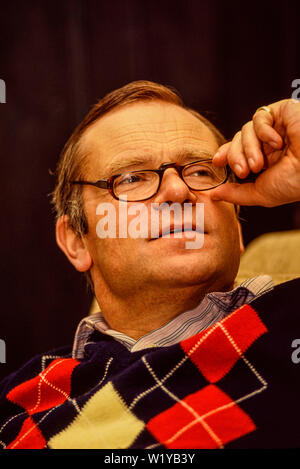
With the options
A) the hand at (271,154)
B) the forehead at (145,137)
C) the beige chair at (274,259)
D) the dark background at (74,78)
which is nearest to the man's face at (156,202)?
the forehead at (145,137)

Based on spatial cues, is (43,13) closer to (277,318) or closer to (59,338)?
(59,338)

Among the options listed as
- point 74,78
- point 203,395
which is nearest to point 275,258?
point 203,395

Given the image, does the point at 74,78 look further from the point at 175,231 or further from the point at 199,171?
the point at 175,231

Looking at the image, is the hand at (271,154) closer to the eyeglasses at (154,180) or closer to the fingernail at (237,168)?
the fingernail at (237,168)

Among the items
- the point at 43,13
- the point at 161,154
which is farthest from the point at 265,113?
the point at 43,13

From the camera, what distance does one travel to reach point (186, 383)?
0.79 metres

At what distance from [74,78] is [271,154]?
1177 millimetres

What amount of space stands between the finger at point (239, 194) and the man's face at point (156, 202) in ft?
0.14

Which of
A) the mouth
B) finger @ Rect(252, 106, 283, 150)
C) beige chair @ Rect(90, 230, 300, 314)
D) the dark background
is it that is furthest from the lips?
the dark background

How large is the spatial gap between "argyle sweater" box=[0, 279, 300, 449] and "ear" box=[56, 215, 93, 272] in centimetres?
34

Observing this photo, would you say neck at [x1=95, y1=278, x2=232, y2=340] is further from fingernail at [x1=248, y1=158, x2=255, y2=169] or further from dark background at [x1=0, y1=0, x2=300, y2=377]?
dark background at [x1=0, y1=0, x2=300, y2=377]

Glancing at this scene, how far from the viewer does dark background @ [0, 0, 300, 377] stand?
1.69 m

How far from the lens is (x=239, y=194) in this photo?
2.93ft

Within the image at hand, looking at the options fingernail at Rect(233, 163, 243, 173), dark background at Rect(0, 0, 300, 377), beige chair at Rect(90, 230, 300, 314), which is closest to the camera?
fingernail at Rect(233, 163, 243, 173)
